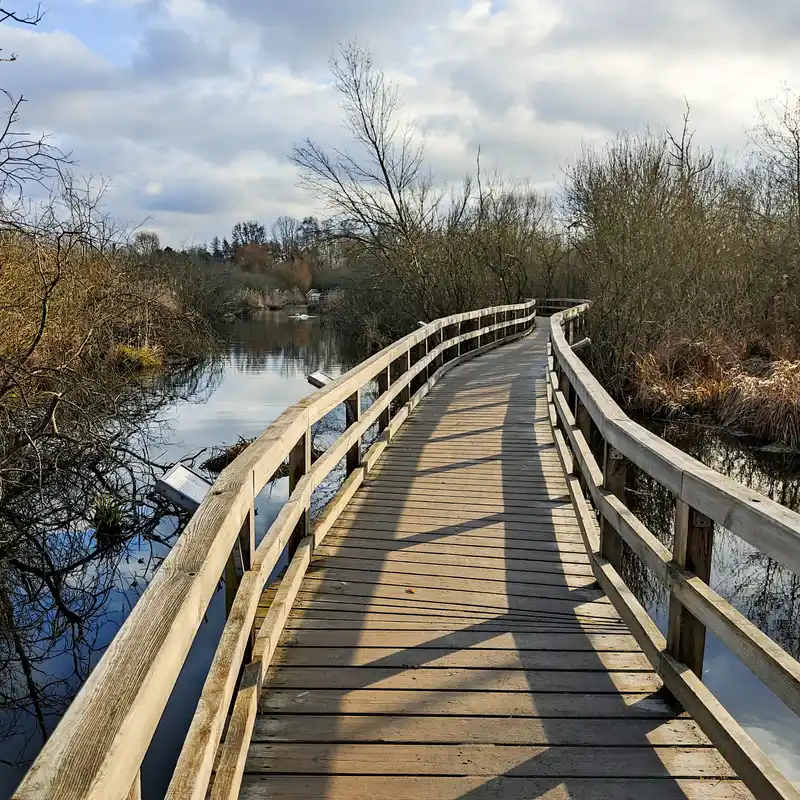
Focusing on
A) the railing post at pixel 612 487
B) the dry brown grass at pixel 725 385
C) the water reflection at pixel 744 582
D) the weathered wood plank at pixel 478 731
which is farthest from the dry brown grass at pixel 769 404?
the weathered wood plank at pixel 478 731

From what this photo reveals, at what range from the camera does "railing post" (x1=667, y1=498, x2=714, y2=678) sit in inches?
103

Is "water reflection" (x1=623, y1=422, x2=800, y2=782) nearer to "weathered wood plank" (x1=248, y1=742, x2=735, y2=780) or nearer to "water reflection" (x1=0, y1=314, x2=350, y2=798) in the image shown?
"weathered wood plank" (x1=248, y1=742, x2=735, y2=780)

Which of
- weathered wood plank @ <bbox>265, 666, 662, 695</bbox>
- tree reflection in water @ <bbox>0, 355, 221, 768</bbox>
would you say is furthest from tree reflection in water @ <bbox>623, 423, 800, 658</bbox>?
tree reflection in water @ <bbox>0, 355, 221, 768</bbox>

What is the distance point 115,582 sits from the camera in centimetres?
672

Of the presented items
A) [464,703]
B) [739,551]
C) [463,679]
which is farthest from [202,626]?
[739,551]

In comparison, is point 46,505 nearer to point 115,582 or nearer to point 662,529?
Result: point 115,582

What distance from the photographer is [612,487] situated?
3818mm

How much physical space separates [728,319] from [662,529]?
33.4 ft

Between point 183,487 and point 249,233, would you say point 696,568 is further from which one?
point 249,233

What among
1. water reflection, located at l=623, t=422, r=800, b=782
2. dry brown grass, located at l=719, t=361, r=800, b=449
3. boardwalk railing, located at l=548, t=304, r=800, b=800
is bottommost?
water reflection, located at l=623, t=422, r=800, b=782

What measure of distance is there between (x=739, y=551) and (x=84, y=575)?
6.98m

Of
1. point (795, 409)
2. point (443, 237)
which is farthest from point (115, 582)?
point (443, 237)

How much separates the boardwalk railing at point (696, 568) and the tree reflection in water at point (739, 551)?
2554mm

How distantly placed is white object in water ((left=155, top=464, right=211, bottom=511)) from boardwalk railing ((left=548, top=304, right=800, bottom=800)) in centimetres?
384
